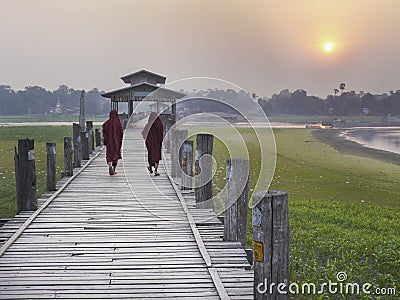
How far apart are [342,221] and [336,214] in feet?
2.66

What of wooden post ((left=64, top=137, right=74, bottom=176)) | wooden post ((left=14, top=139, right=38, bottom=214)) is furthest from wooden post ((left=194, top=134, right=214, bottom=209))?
wooden post ((left=64, top=137, right=74, bottom=176))

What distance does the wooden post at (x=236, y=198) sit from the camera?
600 centimetres

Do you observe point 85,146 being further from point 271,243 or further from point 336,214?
point 271,243

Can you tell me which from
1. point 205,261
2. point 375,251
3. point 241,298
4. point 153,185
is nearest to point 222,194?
point 153,185

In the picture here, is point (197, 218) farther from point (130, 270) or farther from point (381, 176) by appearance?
point (381, 176)

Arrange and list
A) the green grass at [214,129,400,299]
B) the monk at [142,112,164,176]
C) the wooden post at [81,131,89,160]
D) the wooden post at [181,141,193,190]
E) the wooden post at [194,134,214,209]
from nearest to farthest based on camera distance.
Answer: the green grass at [214,129,400,299]
the wooden post at [194,134,214,209]
the wooden post at [181,141,193,190]
the monk at [142,112,164,176]
the wooden post at [81,131,89,160]

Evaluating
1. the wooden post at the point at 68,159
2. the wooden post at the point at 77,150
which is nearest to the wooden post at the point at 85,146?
the wooden post at the point at 77,150

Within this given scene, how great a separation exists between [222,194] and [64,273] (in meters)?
9.11

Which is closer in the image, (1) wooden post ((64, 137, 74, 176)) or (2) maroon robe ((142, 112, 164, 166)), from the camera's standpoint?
(1) wooden post ((64, 137, 74, 176))

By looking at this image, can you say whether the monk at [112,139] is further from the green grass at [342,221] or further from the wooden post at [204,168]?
the wooden post at [204,168]

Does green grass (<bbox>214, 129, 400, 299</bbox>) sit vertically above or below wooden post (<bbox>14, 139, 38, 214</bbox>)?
below

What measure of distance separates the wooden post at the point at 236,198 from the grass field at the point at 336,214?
1.47 m

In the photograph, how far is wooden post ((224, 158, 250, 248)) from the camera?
6004 mm

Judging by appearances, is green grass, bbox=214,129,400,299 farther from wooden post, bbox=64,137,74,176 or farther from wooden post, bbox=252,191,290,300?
wooden post, bbox=64,137,74,176
